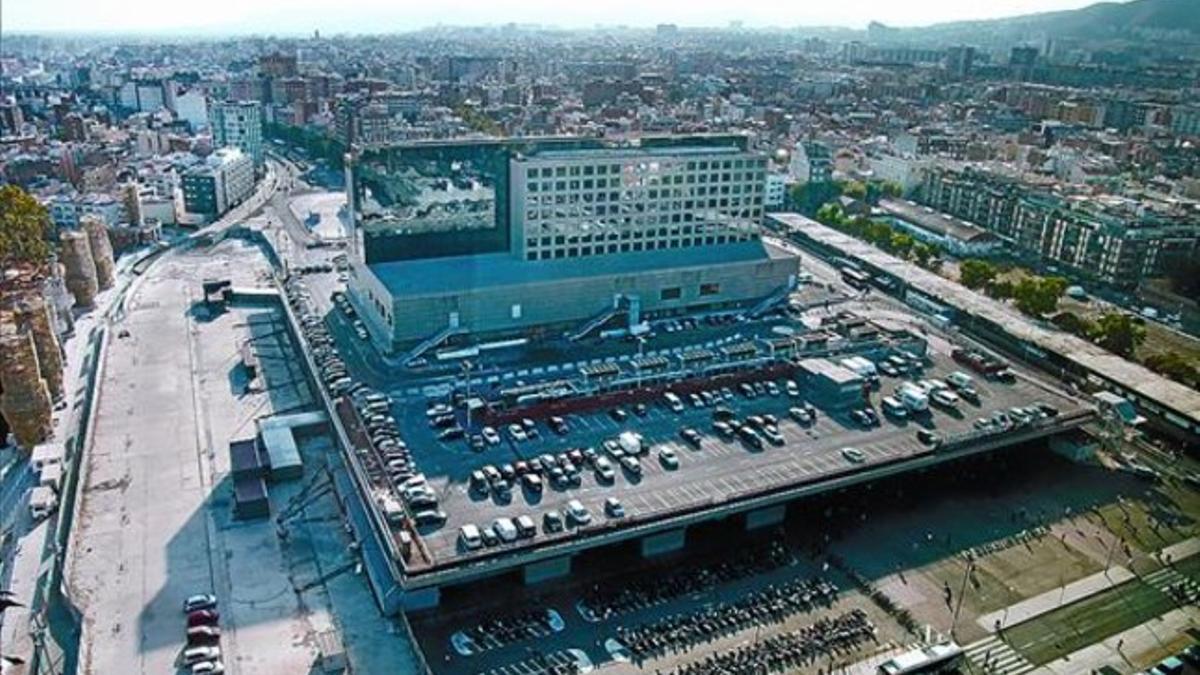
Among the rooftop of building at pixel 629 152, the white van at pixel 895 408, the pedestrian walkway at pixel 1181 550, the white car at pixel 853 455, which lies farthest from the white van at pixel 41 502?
the pedestrian walkway at pixel 1181 550

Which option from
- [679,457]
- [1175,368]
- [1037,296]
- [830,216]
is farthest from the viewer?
[830,216]

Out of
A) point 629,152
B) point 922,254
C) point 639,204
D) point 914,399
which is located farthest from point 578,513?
point 922,254

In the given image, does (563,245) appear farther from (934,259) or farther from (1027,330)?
(934,259)

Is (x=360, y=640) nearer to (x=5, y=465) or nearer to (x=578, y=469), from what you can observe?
(x=578, y=469)

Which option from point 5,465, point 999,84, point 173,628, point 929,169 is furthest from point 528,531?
point 999,84

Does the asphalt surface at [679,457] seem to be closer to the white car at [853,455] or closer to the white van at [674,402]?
the white car at [853,455]

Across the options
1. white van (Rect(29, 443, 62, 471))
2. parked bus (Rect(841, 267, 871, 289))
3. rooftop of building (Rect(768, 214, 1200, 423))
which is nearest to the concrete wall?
parked bus (Rect(841, 267, 871, 289))

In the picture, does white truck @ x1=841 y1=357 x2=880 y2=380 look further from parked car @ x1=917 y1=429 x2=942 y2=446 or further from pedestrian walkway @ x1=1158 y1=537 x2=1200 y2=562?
pedestrian walkway @ x1=1158 y1=537 x2=1200 y2=562
